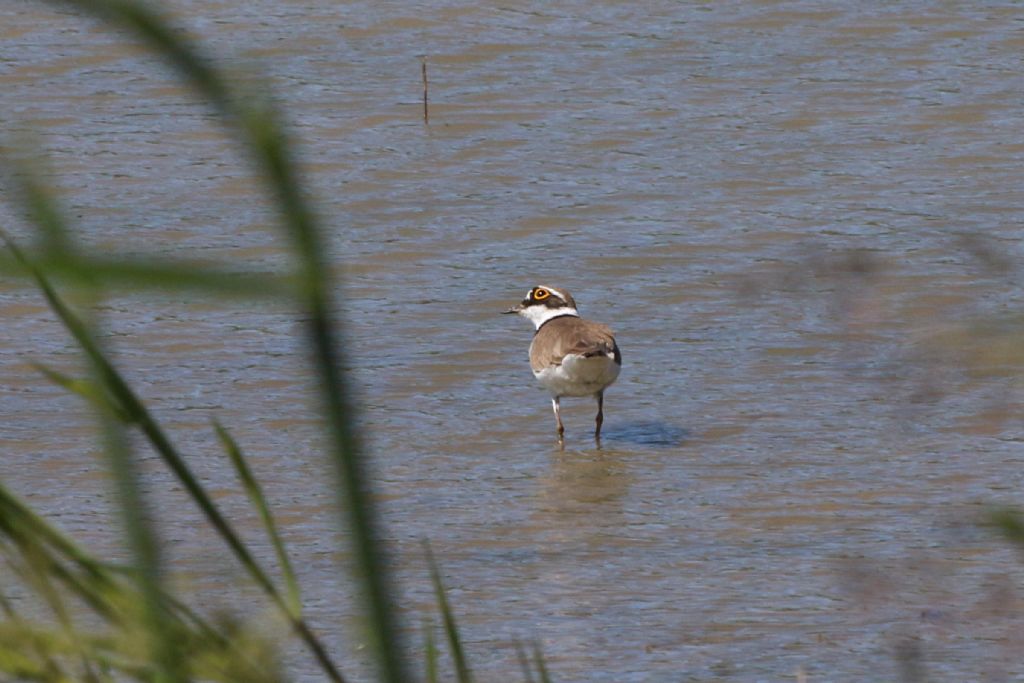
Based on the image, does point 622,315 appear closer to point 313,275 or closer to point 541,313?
point 541,313

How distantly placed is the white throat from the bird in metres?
0.24

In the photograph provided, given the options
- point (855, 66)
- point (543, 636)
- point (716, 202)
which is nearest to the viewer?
point (543, 636)

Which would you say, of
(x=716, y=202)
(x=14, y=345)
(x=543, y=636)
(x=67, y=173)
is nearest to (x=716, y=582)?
(x=543, y=636)

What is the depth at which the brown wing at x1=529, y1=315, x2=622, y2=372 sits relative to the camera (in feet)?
31.8

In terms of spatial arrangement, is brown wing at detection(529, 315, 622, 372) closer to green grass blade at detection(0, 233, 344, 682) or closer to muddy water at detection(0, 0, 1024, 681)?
muddy water at detection(0, 0, 1024, 681)

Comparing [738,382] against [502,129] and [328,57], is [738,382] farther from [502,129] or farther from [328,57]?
[328,57]

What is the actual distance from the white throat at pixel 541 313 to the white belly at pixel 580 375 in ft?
2.93

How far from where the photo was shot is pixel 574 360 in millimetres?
9500

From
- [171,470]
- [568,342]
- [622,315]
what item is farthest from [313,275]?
[622,315]

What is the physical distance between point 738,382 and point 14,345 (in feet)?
13.8

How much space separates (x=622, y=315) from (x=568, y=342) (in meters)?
1.85

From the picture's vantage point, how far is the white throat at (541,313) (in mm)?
10750

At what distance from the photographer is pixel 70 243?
2.55ft

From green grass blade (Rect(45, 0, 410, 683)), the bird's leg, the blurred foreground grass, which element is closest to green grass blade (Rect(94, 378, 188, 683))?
the blurred foreground grass
